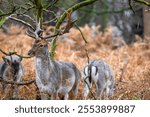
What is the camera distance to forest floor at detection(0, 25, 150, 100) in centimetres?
1427

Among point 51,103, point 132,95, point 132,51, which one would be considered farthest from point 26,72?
point 132,51

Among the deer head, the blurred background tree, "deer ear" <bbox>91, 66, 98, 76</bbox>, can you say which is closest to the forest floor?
"deer ear" <bbox>91, 66, 98, 76</bbox>

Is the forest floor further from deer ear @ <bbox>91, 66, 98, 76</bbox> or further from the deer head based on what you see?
the deer head

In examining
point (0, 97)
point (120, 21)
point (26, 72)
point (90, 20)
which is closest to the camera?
point (0, 97)

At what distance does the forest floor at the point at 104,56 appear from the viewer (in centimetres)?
1427

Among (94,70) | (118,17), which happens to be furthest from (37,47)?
(118,17)

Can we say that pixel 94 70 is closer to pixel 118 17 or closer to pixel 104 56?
pixel 104 56

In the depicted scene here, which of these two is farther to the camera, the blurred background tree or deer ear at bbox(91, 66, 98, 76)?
the blurred background tree

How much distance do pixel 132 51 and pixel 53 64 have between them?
384 inches

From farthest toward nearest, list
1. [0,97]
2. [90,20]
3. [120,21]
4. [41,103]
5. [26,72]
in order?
[90,20]
[120,21]
[26,72]
[0,97]
[41,103]

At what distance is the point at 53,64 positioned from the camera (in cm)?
1366

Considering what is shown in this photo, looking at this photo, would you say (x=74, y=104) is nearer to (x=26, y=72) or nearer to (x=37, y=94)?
(x=37, y=94)

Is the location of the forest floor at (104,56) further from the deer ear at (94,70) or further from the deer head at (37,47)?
the deer head at (37,47)

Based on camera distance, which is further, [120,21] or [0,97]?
[120,21]
